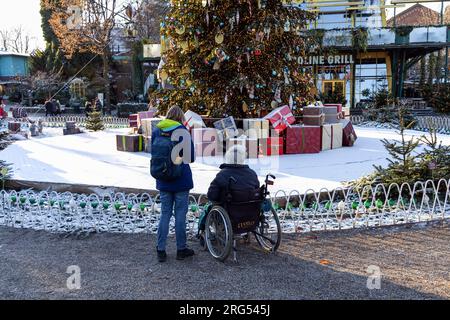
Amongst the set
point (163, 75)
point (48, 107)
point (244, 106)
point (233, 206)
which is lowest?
point (233, 206)

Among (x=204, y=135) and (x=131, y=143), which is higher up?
(x=204, y=135)

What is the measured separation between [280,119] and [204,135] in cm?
180

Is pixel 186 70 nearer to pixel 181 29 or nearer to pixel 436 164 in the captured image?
pixel 181 29

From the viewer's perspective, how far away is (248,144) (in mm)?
9922

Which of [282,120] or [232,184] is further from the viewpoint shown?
[282,120]

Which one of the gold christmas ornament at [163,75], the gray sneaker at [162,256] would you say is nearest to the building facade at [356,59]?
the gold christmas ornament at [163,75]

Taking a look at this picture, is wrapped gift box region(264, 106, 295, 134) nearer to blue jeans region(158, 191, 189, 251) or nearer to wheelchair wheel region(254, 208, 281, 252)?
wheelchair wheel region(254, 208, 281, 252)

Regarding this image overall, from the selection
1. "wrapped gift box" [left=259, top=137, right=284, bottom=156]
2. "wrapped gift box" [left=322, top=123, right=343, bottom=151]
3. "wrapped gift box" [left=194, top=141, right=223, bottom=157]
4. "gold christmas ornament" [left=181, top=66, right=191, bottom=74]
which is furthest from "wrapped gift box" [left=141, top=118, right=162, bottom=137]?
"wrapped gift box" [left=322, top=123, right=343, bottom=151]

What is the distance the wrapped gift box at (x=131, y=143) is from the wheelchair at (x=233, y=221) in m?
6.49

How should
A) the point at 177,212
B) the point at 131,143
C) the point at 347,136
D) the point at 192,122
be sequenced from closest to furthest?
the point at 177,212
the point at 192,122
the point at 131,143
the point at 347,136

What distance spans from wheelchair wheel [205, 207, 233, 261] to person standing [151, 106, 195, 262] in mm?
244

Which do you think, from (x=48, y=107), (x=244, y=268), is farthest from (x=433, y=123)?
(x=48, y=107)
